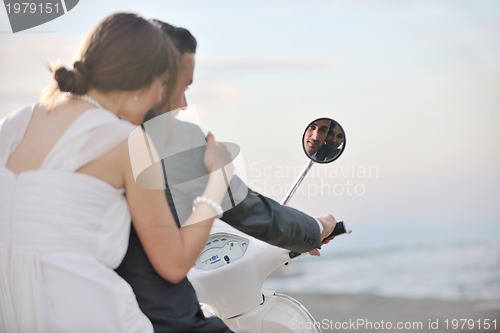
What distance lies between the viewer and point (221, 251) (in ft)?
8.41

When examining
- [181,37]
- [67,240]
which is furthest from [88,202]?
[181,37]

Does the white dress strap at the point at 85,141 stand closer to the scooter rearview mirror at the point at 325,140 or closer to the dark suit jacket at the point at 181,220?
the dark suit jacket at the point at 181,220

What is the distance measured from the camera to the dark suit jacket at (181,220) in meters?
2.01

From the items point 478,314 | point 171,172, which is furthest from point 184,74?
point 478,314

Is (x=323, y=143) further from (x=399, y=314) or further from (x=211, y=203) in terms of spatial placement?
(x=399, y=314)

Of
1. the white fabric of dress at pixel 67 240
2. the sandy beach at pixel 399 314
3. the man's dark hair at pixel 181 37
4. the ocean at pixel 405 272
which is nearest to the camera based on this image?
the white fabric of dress at pixel 67 240

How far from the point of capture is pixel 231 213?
225 centimetres

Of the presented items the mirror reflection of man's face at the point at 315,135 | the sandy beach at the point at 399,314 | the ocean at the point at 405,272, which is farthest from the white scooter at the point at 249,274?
the ocean at the point at 405,272

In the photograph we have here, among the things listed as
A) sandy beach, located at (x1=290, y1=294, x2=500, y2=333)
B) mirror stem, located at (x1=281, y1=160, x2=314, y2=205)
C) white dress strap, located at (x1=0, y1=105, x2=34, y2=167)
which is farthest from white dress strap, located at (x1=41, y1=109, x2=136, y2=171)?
sandy beach, located at (x1=290, y1=294, x2=500, y2=333)

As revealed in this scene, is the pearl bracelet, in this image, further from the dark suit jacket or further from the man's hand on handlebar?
the man's hand on handlebar

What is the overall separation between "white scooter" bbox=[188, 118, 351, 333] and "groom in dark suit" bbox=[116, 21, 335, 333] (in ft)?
0.47

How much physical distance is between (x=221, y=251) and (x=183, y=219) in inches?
19.6

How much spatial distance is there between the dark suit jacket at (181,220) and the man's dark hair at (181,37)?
28 cm

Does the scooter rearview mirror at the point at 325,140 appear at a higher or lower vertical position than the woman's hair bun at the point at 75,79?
lower
